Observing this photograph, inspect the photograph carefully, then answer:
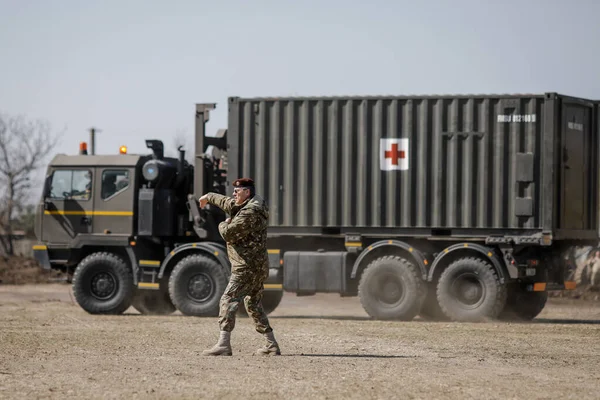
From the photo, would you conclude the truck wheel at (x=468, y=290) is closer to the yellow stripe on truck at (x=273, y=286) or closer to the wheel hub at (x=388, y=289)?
the wheel hub at (x=388, y=289)

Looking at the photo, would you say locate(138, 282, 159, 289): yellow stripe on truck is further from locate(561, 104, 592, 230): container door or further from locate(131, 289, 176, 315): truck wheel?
locate(561, 104, 592, 230): container door

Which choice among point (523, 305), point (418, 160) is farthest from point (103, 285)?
point (523, 305)

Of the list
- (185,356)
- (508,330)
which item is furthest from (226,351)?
(508,330)

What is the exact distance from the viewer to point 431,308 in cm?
1855

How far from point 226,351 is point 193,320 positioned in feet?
21.1

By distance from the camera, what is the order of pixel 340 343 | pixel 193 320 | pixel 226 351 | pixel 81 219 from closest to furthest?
pixel 226 351 → pixel 340 343 → pixel 193 320 → pixel 81 219

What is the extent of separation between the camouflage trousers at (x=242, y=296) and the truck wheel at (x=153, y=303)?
8643 mm

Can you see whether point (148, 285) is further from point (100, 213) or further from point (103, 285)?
point (100, 213)

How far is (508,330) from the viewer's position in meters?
16.0

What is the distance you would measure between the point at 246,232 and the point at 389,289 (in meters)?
7.25

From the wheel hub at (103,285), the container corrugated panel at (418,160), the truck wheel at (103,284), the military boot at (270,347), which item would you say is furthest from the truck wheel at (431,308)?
the military boot at (270,347)

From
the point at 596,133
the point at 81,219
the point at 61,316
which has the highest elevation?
the point at 596,133

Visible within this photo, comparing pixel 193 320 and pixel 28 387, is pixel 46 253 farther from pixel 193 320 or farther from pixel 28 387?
pixel 28 387

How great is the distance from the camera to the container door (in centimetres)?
1805
